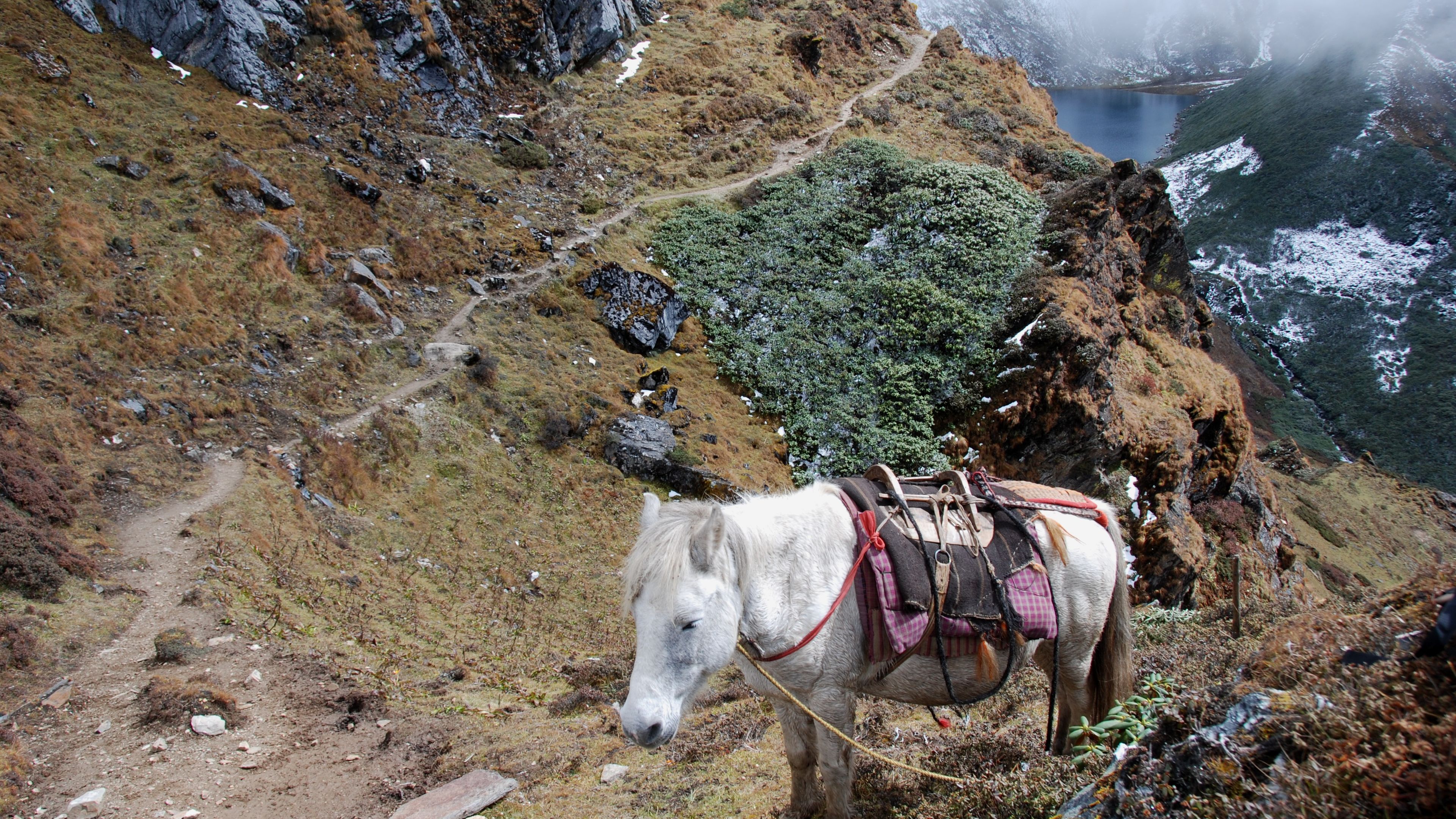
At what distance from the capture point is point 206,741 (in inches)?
256

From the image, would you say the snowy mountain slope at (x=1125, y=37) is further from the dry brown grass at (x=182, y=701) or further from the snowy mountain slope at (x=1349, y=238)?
→ the dry brown grass at (x=182, y=701)

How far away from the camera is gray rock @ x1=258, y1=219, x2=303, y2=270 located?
54.1 feet

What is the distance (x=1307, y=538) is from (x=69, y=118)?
49141 millimetres

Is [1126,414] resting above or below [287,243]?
below

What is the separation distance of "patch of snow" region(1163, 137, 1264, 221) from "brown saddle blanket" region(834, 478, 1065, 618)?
89612 millimetres

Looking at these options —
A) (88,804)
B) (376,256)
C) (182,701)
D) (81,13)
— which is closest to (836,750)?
(88,804)

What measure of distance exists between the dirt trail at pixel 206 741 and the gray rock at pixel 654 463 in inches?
345

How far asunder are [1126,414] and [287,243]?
2421 cm

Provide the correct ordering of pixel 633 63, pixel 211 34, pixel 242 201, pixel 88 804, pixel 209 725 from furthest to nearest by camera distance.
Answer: pixel 633 63
pixel 211 34
pixel 242 201
pixel 209 725
pixel 88 804

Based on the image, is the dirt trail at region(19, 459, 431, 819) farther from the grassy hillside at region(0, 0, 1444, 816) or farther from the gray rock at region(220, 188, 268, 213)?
the gray rock at region(220, 188, 268, 213)

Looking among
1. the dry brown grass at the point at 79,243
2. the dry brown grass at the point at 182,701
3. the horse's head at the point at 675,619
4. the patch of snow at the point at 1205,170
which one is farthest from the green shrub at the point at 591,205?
the patch of snow at the point at 1205,170

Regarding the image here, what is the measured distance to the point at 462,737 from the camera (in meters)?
7.35

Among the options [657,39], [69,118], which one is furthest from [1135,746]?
[657,39]

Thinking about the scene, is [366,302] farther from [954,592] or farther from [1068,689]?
[1068,689]
